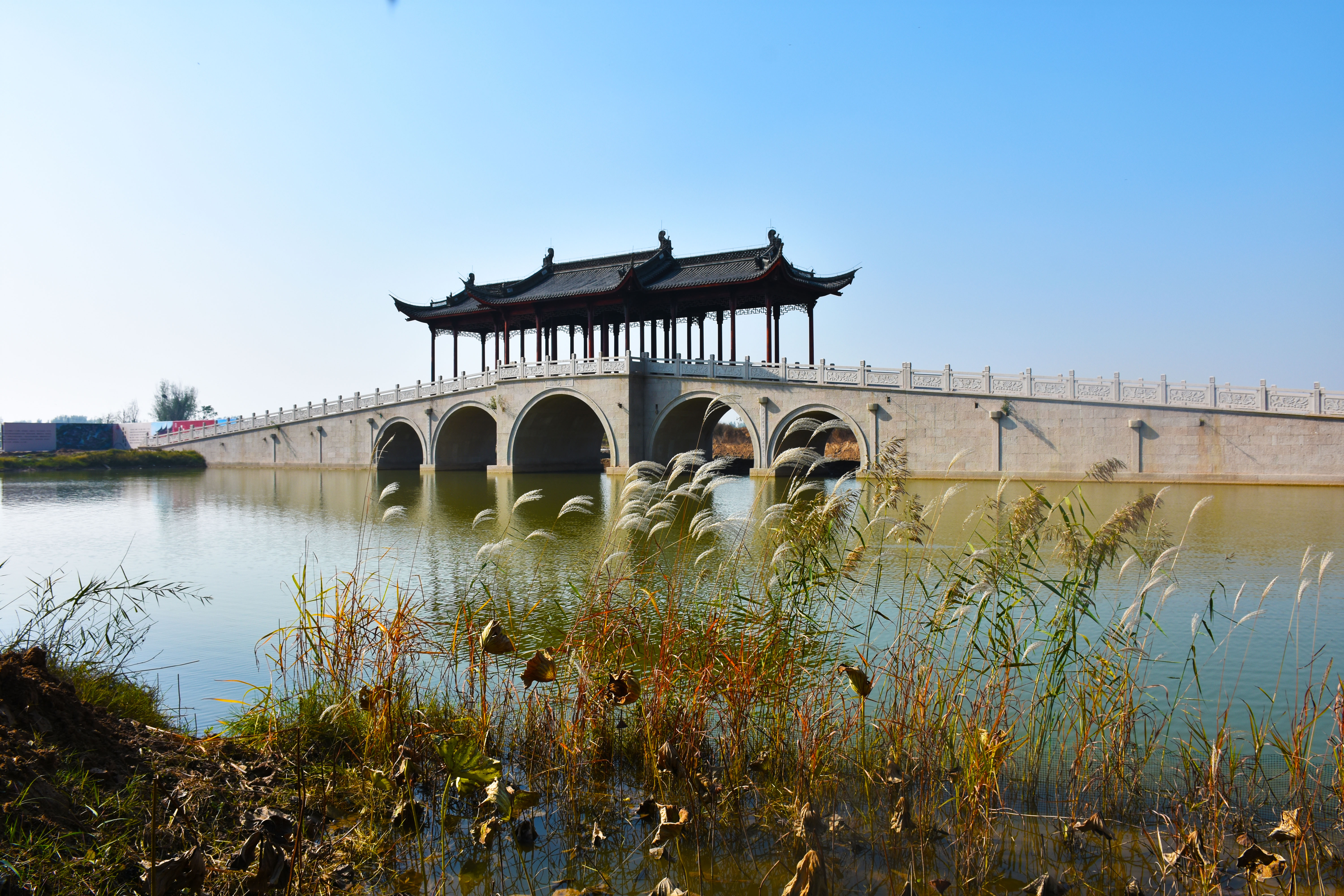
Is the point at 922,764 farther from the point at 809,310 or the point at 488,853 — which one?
the point at 809,310

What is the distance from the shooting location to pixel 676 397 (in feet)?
84.4

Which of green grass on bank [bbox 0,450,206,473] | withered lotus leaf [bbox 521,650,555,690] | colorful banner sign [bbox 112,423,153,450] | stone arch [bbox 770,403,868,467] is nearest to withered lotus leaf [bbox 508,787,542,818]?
withered lotus leaf [bbox 521,650,555,690]

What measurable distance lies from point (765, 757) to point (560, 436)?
28039 millimetres

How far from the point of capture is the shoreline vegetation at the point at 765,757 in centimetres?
268

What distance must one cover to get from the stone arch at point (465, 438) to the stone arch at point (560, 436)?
1.57 meters

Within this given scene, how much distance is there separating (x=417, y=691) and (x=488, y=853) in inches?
35.2

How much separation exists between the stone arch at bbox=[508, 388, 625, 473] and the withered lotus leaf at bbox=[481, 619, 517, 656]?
22943 mm

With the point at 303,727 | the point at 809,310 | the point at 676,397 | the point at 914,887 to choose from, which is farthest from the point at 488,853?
the point at 809,310

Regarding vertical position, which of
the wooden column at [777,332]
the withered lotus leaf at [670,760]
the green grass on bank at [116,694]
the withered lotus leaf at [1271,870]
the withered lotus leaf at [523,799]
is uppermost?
the wooden column at [777,332]

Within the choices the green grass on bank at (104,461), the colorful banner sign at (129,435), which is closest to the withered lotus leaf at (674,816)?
the green grass on bank at (104,461)

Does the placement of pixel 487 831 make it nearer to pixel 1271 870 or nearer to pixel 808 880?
pixel 808 880

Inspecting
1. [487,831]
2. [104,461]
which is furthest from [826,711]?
[104,461]

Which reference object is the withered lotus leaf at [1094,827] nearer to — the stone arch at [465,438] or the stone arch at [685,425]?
the stone arch at [685,425]

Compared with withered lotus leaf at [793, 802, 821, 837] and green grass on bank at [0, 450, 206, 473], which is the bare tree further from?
withered lotus leaf at [793, 802, 821, 837]
